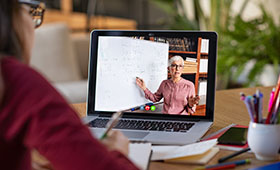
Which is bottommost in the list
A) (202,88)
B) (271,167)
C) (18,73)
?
(271,167)

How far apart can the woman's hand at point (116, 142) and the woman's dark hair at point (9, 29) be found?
0.74 feet

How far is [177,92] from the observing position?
1.07 m

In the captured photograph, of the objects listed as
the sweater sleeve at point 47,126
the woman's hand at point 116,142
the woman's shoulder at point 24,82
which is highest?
the woman's shoulder at point 24,82

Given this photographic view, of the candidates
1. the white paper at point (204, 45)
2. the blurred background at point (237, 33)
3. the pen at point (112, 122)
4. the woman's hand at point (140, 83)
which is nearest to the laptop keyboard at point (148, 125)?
the woman's hand at point (140, 83)

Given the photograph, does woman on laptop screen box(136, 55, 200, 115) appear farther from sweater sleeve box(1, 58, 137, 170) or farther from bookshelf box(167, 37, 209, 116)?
sweater sleeve box(1, 58, 137, 170)

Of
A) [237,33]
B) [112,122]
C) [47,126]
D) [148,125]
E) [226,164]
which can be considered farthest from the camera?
[237,33]

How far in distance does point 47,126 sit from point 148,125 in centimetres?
57

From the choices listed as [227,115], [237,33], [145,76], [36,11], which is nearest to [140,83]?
[145,76]

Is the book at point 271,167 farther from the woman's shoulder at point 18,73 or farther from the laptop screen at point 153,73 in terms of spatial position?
the woman's shoulder at point 18,73

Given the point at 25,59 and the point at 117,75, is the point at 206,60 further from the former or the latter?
the point at 25,59

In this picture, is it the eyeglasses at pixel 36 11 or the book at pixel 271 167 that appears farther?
the eyeglasses at pixel 36 11

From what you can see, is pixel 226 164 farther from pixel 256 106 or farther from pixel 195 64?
pixel 195 64

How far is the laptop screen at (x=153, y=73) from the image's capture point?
1.08 m

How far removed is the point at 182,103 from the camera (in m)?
1.08
